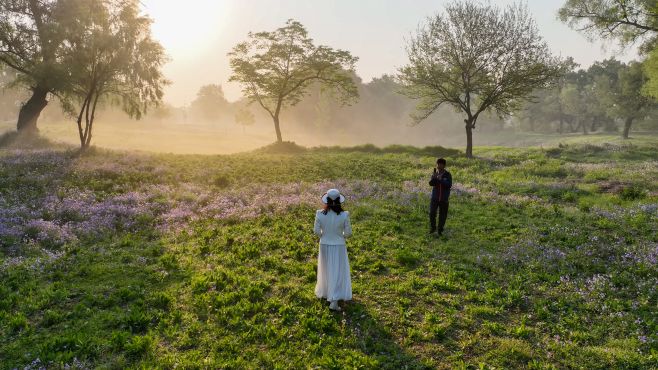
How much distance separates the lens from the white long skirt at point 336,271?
33.9 ft

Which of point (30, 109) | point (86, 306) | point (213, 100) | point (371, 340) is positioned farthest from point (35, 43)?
point (213, 100)

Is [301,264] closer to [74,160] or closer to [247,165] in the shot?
[247,165]

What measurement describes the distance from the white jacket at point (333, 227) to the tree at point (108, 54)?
3142 centimetres

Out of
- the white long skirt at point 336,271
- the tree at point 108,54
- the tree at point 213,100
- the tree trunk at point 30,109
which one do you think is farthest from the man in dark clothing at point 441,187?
the tree at point 213,100

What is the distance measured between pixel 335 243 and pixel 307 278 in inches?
103

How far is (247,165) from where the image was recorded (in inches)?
1288

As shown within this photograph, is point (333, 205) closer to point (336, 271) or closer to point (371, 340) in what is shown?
point (336, 271)

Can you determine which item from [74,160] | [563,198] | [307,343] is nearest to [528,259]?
[307,343]

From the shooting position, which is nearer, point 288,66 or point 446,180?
point 446,180

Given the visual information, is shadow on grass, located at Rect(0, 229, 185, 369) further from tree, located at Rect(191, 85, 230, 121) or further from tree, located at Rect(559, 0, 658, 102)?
tree, located at Rect(191, 85, 230, 121)

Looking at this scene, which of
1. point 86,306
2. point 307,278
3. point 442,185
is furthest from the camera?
point 442,185

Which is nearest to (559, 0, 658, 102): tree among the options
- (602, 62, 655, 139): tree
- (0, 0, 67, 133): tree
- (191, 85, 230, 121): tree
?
(602, 62, 655, 139): tree

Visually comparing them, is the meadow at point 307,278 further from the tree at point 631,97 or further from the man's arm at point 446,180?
the tree at point 631,97

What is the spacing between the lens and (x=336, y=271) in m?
10.3
